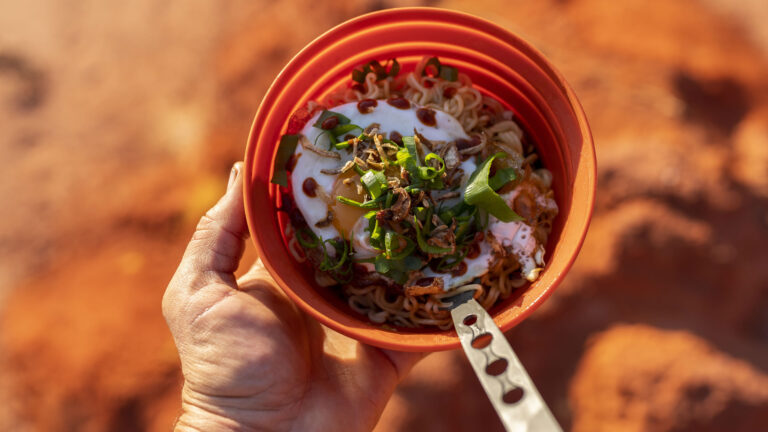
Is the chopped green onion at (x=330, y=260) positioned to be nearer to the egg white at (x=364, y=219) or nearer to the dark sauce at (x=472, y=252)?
the egg white at (x=364, y=219)

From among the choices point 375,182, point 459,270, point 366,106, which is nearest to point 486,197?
point 459,270

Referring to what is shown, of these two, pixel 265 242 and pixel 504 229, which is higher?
pixel 265 242

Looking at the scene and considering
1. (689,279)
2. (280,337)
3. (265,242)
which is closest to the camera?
(265,242)

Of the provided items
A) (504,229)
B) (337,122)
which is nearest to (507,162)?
(504,229)

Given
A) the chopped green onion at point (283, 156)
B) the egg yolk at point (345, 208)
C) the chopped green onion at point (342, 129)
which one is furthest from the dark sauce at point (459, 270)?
the chopped green onion at point (283, 156)

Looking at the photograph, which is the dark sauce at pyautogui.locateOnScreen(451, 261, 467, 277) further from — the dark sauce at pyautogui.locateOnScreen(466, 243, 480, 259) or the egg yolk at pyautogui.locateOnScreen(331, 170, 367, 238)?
the egg yolk at pyautogui.locateOnScreen(331, 170, 367, 238)

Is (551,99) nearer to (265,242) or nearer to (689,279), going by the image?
(265,242)
